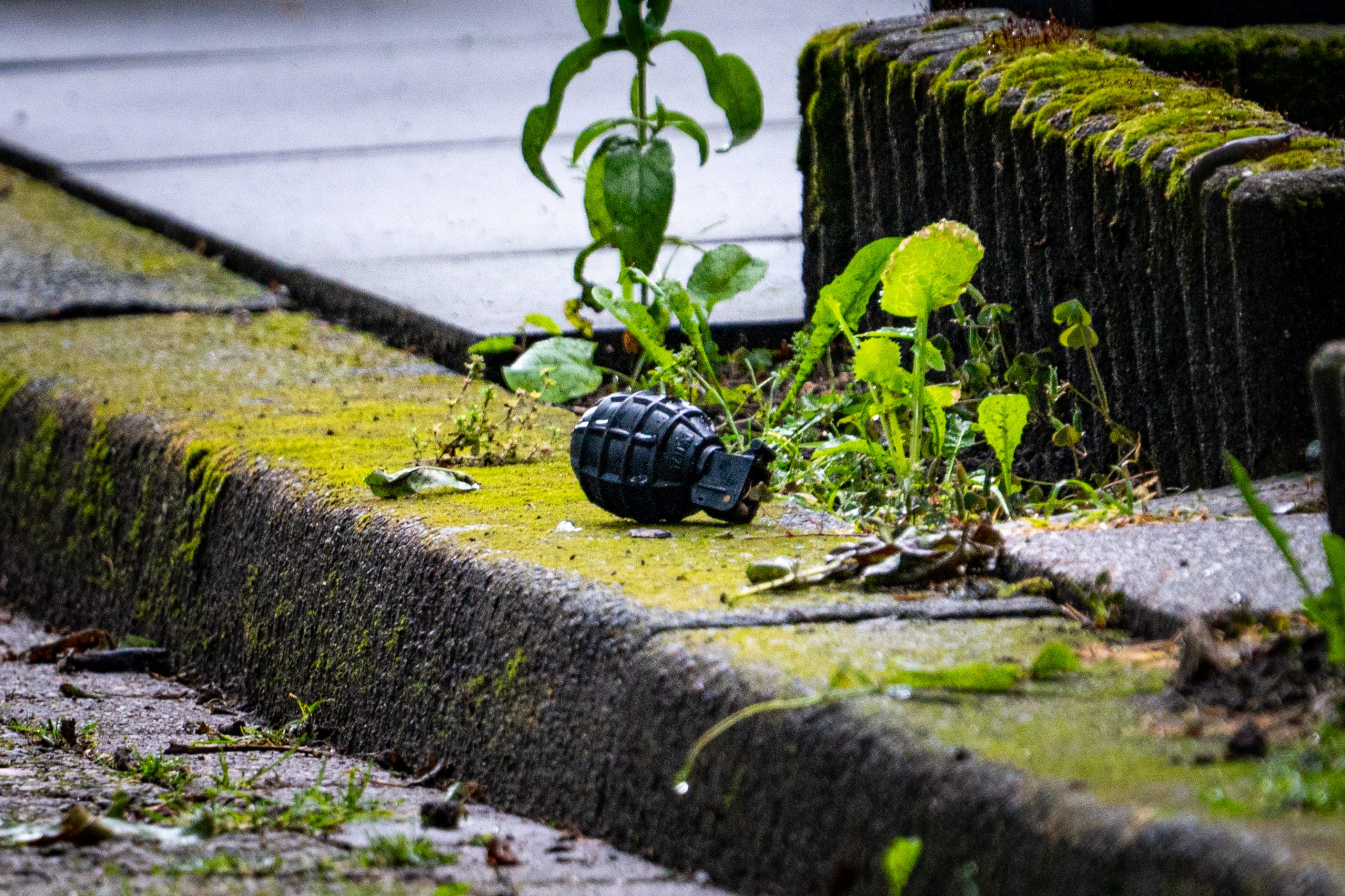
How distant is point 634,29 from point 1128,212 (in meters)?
1.07

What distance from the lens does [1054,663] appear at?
1.41 meters

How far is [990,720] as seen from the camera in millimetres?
1310

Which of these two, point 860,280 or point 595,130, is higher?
point 595,130

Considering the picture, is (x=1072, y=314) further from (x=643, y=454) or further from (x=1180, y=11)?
(x=1180, y=11)

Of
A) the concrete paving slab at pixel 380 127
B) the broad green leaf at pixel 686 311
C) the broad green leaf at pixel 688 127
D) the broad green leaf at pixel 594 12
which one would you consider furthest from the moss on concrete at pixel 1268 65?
the broad green leaf at pixel 686 311

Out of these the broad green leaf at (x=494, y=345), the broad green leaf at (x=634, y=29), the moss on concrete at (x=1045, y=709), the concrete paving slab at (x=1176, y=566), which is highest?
the broad green leaf at (x=634, y=29)

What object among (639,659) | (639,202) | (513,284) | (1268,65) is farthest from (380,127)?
(639,659)

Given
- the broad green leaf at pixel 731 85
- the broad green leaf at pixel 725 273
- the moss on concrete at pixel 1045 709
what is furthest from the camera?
the broad green leaf at pixel 731 85

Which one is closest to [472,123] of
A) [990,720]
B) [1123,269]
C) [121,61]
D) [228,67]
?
[228,67]

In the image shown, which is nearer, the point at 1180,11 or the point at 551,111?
the point at 551,111

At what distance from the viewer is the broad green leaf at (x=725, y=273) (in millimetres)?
2730

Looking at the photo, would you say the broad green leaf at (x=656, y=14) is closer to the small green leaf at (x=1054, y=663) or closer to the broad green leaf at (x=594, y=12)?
the broad green leaf at (x=594, y=12)

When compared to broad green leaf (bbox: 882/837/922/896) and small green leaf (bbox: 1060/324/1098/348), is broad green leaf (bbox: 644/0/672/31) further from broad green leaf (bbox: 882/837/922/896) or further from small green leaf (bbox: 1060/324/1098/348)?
broad green leaf (bbox: 882/837/922/896)

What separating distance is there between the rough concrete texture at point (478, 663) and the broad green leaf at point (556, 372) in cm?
30
